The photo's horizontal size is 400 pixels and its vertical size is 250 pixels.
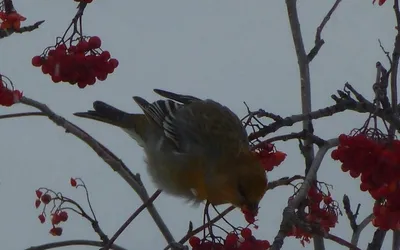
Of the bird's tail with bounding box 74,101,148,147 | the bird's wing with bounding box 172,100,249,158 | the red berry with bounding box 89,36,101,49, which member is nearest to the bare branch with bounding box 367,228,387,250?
the bird's wing with bounding box 172,100,249,158

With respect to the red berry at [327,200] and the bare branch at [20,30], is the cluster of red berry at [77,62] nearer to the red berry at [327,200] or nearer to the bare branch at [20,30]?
the bare branch at [20,30]

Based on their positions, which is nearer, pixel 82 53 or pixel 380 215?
pixel 380 215

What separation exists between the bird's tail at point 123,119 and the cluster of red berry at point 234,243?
1601mm

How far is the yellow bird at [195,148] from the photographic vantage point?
2.88 m

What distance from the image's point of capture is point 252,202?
9.02ft

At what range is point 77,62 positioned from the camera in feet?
8.84

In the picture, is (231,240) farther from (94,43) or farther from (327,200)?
(94,43)

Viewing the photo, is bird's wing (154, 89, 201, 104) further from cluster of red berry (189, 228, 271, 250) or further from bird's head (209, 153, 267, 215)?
cluster of red berry (189, 228, 271, 250)

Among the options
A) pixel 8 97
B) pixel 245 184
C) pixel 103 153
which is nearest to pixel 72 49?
pixel 8 97

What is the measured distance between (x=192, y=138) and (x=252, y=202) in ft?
2.89

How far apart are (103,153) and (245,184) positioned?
0.49m

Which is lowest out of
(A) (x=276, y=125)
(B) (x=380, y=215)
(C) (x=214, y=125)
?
(B) (x=380, y=215)

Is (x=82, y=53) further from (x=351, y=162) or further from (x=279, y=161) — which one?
(x=351, y=162)

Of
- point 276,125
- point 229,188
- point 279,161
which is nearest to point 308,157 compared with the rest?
point 279,161
